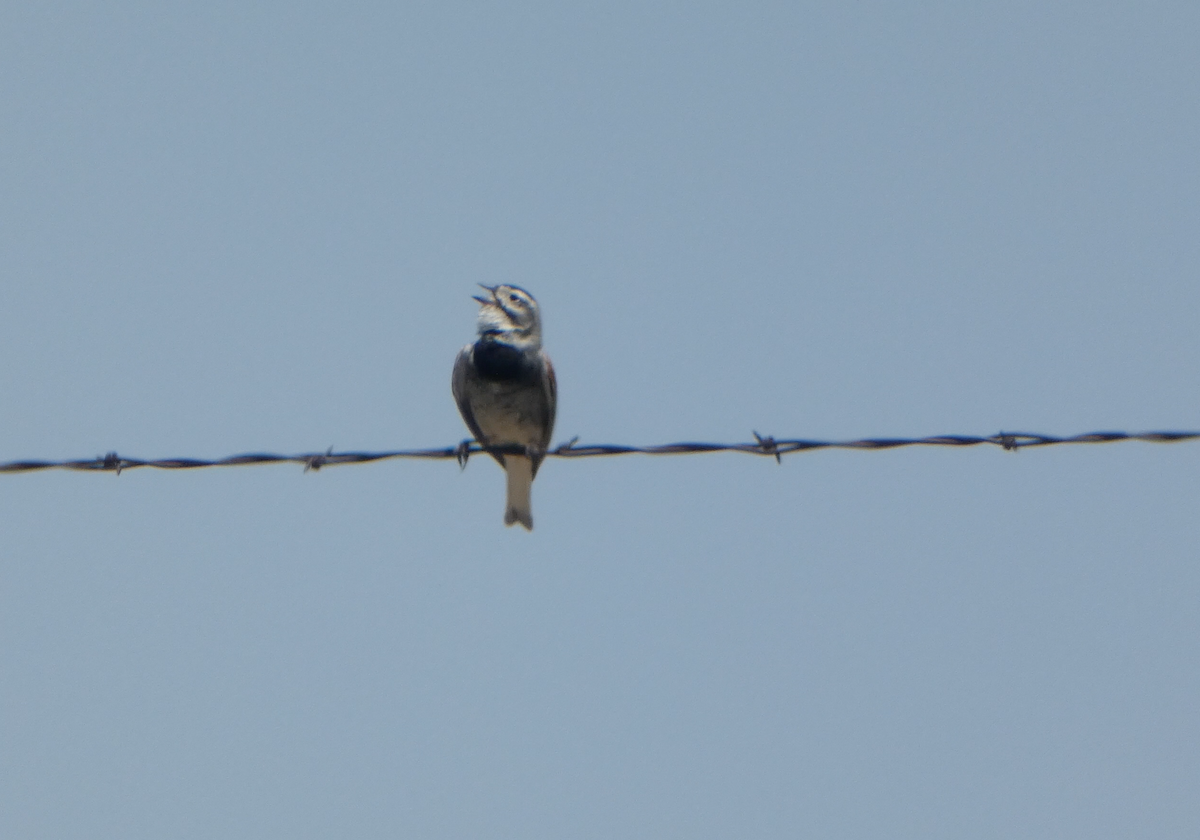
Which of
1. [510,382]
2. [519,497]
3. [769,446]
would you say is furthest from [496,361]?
[769,446]

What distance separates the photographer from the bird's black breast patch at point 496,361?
10039 mm

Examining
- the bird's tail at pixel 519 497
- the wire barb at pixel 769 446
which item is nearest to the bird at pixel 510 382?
the bird's tail at pixel 519 497

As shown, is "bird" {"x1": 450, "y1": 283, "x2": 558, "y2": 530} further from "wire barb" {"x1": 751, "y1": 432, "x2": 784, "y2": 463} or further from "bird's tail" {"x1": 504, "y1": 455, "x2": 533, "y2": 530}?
"wire barb" {"x1": 751, "y1": 432, "x2": 784, "y2": 463}

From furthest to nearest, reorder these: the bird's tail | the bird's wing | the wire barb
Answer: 1. the bird's wing
2. the bird's tail
3. the wire barb

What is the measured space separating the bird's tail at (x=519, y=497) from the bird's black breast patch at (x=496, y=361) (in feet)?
1.75

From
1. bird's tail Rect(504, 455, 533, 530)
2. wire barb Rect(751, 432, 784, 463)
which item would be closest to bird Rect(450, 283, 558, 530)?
bird's tail Rect(504, 455, 533, 530)

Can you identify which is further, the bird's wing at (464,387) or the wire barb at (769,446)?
the bird's wing at (464,387)

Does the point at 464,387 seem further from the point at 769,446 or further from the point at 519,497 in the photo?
the point at 769,446

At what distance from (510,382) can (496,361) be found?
18 centimetres

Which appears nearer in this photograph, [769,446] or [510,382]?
[769,446]

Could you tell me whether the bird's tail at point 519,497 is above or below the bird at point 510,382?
below

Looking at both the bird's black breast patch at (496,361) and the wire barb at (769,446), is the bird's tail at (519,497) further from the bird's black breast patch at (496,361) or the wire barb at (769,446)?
the wire barb at (769,446)

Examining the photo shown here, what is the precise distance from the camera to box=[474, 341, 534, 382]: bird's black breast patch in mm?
10039

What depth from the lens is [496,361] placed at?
395 inches
